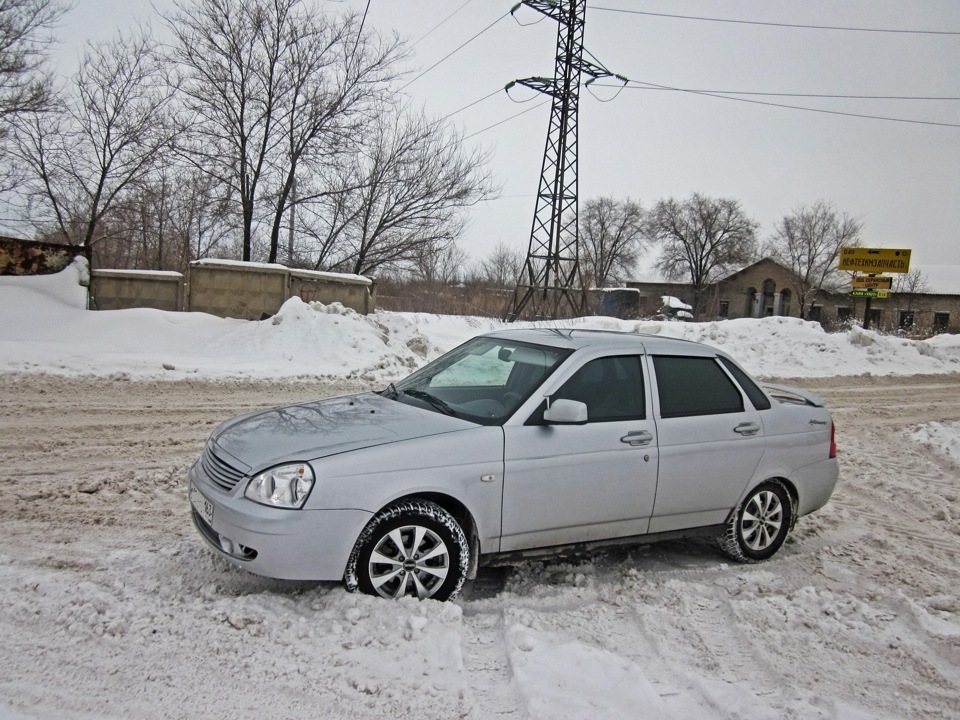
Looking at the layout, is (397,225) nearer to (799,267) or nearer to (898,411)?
(898,411)

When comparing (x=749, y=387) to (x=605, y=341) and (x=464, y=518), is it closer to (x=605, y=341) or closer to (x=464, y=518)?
(x=605, y=341)

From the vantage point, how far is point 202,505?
13.8 feet

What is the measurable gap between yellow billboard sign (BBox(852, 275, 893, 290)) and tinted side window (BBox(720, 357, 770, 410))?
26.2 meters

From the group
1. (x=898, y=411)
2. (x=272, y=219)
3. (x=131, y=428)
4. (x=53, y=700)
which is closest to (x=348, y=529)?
(x=53, y=700)

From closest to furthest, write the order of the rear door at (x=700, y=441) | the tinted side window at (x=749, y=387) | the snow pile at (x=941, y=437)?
the rear door at (x=700, y=441)
the tinted side window at (x=749, y=387)
the snow pile at (x=941, y=437)

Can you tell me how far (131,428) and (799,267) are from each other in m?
65.1

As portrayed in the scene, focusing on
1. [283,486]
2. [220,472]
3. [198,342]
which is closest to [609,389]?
[283,486]

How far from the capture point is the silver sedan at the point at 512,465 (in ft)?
12.7

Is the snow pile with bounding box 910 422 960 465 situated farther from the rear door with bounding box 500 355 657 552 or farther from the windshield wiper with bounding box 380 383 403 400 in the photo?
the windshield wiper with bounding box 380 383 403 400

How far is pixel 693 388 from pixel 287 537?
3.06 meters

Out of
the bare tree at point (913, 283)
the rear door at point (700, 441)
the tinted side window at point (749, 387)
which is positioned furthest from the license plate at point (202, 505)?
the bare tree at point (913, 283)

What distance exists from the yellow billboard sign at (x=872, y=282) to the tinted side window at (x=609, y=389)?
27223 millimetres

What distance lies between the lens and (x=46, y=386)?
9.69 m

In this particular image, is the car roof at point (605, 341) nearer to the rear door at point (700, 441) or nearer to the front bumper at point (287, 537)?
the rear door at point (700, 441)
